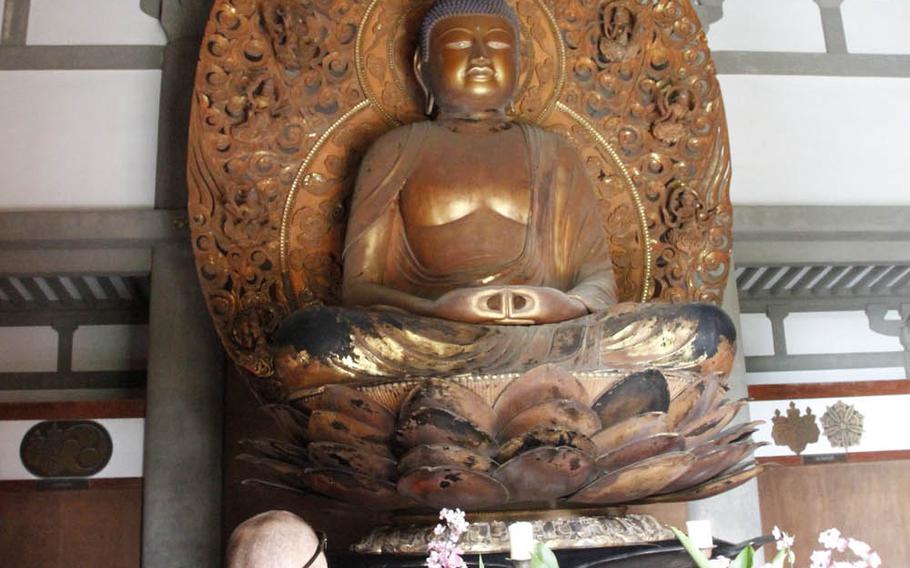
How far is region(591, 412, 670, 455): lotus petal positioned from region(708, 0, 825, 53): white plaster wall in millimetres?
2578

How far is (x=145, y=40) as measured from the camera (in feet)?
14.2

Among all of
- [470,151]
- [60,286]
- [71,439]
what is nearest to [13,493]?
[71,439]

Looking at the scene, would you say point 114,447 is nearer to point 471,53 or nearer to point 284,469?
Answer: point 284,469

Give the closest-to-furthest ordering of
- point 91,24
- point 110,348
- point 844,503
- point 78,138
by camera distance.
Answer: point 78,138 < point 91,24 < point 844,503 < point 110,348

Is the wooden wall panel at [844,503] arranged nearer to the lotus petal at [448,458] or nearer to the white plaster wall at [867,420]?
the white plaster wall at [867,420]

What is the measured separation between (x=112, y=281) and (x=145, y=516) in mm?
2039

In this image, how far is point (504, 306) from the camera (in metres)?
2.84

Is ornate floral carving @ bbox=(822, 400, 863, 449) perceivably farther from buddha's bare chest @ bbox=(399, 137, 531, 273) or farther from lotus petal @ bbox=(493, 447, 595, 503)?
lotus petal @ bbox=(493, 447, 595, 503)

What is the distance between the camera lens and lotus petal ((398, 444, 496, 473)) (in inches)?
95.7

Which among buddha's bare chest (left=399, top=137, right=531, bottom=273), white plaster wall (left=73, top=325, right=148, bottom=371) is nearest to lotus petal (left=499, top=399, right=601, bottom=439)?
buddha's bare chest (left=399, top=137, right=531, bottom=273)

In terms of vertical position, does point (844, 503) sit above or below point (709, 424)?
below

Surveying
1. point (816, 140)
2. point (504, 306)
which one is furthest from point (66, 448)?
point (816, 140)

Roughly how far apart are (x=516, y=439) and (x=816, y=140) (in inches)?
109

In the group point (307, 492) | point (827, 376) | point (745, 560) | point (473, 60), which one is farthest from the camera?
point (827, 376)
